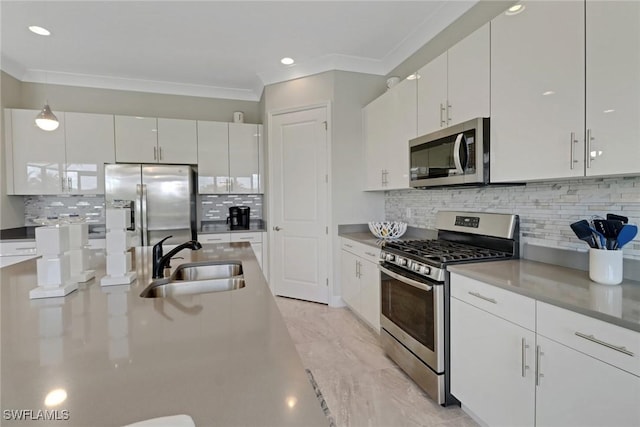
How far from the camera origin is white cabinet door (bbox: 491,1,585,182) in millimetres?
1412

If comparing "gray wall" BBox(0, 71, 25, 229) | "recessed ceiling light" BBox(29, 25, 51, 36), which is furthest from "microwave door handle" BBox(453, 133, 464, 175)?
"gray wall" BBox(0, 71, 25, 229)

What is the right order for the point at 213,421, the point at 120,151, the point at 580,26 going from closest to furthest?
1. the point at 213,421
2. the point at 580,26
3. the point at 120,151

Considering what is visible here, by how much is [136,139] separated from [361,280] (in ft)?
10.5

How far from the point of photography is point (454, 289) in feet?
5.81

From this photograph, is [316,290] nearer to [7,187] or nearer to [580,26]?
[580,26]

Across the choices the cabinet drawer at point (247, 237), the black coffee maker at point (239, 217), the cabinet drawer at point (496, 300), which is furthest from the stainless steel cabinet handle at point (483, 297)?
the black coffee maker at point (239, 217)

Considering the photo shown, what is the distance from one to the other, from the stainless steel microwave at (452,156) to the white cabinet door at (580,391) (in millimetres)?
1015

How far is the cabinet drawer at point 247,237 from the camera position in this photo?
155 inches

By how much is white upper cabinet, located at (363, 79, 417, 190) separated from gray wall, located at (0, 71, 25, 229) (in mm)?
4035

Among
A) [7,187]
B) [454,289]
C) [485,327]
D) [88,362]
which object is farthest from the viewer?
[7,187]

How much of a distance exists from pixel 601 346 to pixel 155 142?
4.38 meters

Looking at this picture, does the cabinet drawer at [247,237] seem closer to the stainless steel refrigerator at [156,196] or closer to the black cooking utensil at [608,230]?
the stainless steel refrigerator at [156,196]

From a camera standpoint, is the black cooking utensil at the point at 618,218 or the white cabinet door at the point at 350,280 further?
the white cabinet door at the point at 350,280

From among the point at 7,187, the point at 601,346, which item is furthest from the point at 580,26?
the point at 7,187
